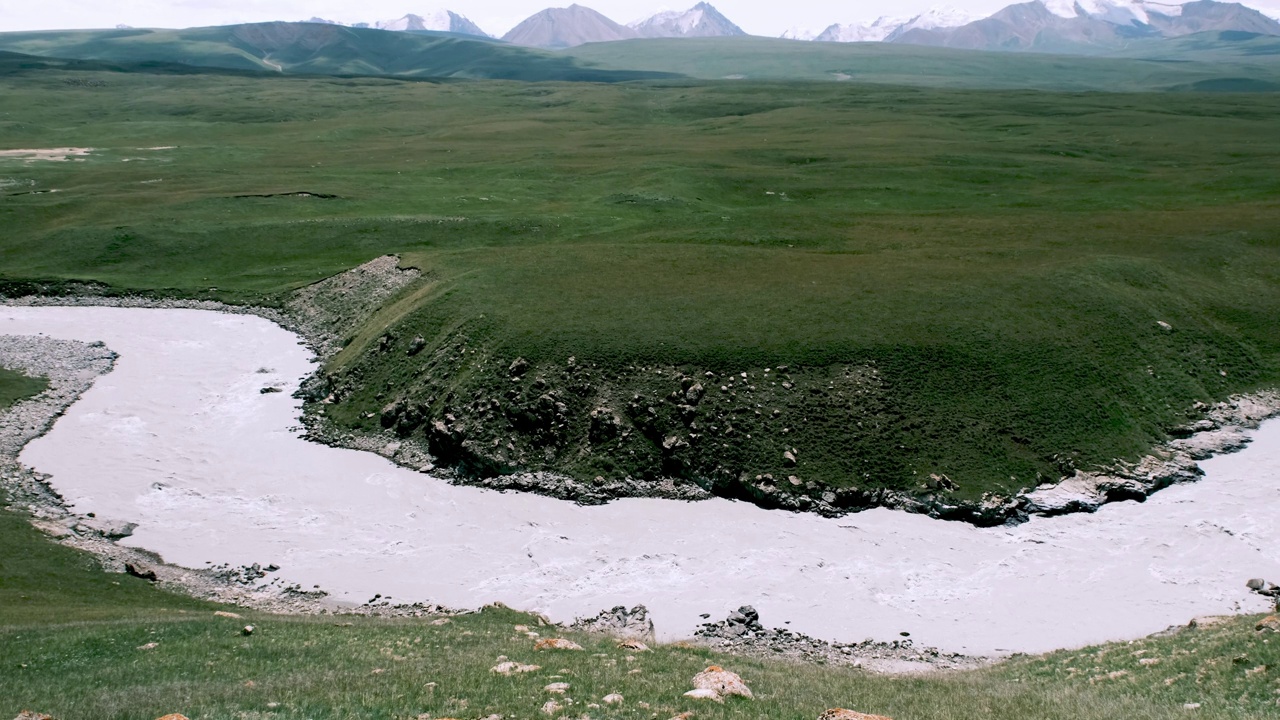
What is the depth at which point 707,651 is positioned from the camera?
29078 mm

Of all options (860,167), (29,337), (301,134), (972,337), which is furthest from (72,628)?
(301,134)

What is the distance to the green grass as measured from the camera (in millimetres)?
57625

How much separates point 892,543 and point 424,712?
26.8 metres

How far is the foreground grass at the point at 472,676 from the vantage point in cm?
1958

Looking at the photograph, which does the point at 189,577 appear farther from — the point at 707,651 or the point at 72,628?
the point at 707,651

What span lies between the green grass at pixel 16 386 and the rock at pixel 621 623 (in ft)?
Result: 145

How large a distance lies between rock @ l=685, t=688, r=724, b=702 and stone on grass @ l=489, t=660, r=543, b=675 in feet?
15.6

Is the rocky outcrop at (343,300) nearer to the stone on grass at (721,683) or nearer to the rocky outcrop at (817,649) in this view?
the rocky outcrop at (817,649)

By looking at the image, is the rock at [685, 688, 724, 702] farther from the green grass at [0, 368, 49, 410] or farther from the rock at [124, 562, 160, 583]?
the green grass at [0, 368, 49, 410]

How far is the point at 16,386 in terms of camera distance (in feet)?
197

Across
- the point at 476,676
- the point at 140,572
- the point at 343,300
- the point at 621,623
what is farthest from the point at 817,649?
the point at 343,300

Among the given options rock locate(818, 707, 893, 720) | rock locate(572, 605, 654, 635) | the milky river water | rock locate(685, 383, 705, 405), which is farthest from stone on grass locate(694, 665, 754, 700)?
rock locate(685, 383, 705, 405)

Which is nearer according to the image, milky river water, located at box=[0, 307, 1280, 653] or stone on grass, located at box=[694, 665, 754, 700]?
stone on grass, located at box=[694, 665, 754, 700]

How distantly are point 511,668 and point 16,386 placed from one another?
53413mm
